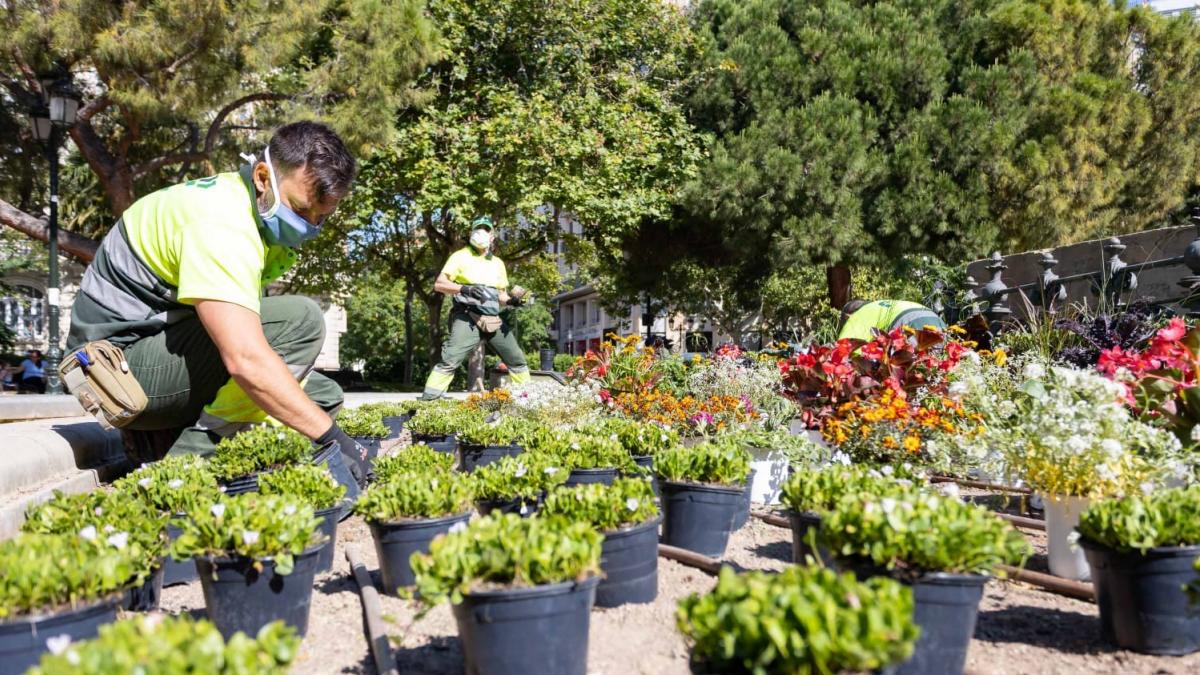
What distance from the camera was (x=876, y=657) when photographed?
4.65ft

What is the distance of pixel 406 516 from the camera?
2.79m

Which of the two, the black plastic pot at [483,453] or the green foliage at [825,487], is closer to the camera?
the green foliage at [825,487]

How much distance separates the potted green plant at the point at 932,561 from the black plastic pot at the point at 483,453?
3064 millimetres

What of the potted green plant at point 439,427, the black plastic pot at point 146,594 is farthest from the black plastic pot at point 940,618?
the potted green plant at point 439,427

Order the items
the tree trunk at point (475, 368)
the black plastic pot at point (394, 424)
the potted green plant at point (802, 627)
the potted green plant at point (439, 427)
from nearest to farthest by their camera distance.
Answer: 1. the potted green plant at point (802, 627)
2. the potted green plant at point (439, 427)
3. the black plastic pot at point (394, 424)
4. the tree trunk at point (475, 368)

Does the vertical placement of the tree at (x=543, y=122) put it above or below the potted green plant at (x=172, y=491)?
above

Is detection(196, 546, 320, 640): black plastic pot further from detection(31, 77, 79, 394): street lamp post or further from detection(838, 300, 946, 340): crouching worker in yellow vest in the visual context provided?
detection(31, 77, 79, 394): street lamp post

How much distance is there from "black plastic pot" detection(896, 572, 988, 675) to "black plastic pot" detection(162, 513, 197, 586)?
8.21 feet

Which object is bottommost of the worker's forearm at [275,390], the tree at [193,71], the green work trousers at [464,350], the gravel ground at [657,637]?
the gravel ground at [657,637]

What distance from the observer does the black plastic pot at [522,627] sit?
1.88m

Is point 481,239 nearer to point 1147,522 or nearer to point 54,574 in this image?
point 54,574

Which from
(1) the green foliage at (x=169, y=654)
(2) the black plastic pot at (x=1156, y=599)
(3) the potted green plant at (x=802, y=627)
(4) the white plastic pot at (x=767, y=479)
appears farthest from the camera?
A: (4) the white plastic pot at (x=767, y=479)

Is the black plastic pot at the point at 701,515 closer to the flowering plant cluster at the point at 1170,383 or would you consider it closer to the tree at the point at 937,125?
the flowering plant cluster at the point at 1170,383

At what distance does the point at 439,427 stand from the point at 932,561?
438 cm
